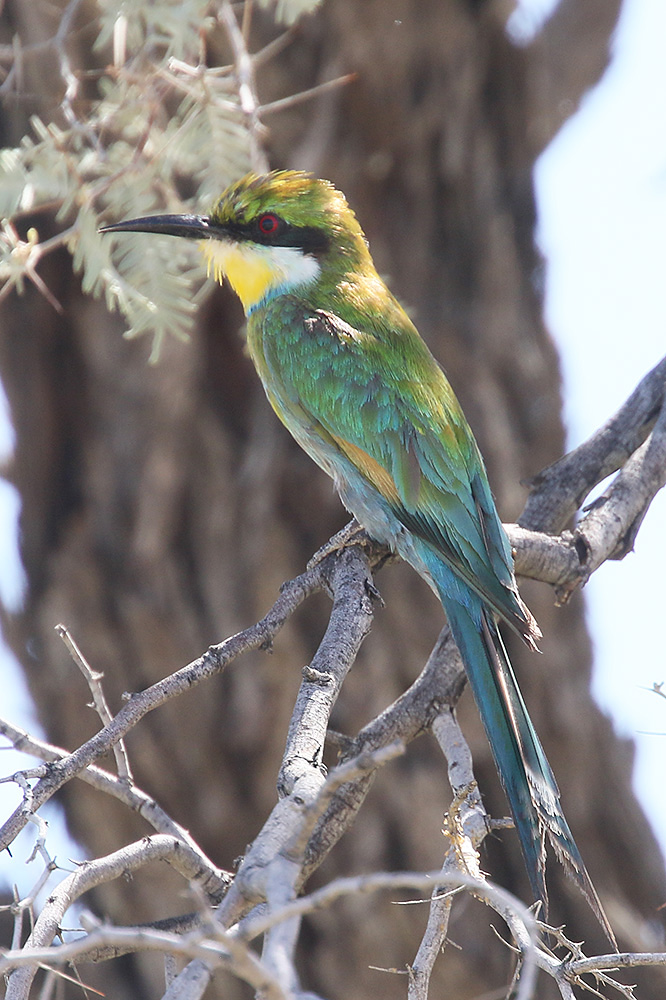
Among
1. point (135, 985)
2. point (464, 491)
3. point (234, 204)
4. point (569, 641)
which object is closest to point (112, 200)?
point (234, 204)

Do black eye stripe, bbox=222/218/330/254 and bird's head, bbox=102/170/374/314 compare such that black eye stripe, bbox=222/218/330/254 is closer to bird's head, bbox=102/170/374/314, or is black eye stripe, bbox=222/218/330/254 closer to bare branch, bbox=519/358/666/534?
bird's head, bbox=102/170/374/314

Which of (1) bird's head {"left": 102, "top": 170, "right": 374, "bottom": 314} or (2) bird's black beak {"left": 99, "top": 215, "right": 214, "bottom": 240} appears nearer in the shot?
(2) bird's black beak {"left": 99, "top": 215, "right": 214, "bottom": 240}

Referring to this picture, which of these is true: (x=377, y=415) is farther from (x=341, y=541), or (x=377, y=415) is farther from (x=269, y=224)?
(x=269, y=224)

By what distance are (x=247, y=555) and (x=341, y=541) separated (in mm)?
1259

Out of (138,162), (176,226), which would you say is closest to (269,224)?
(176,226)

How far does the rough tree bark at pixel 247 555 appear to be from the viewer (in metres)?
3.36

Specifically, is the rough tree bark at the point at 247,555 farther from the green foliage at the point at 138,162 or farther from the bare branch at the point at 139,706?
the bare branch at the point at 139,706

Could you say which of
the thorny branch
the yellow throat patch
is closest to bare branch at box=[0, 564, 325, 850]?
the thorny branch

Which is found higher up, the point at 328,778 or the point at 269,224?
the point at 269,224

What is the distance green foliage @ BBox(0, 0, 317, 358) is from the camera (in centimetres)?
238

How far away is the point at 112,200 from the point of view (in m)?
2.64

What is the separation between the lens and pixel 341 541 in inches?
86.4

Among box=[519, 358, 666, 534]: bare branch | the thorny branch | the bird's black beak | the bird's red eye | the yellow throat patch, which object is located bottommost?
the thorny branch

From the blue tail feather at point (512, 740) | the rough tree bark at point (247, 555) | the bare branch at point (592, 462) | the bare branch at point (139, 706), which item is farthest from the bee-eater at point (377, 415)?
the rough tree bark at point (247, 555)
